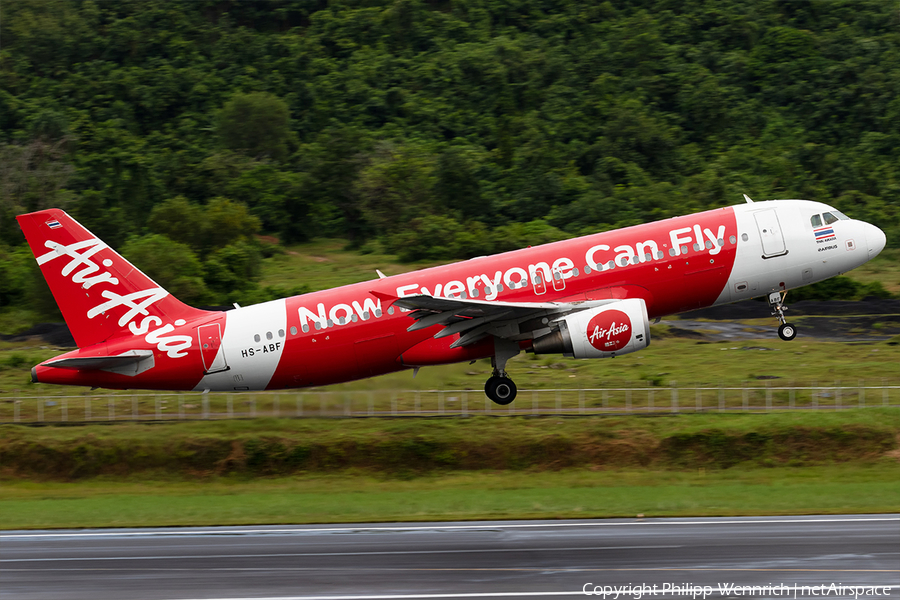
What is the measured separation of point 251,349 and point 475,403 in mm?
10500

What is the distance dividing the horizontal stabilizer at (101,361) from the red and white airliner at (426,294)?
5 cm

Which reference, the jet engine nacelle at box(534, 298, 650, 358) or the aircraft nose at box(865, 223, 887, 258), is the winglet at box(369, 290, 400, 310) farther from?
the aircraft nose at box(865, 223, 887, 258)

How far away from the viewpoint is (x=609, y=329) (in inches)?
1297

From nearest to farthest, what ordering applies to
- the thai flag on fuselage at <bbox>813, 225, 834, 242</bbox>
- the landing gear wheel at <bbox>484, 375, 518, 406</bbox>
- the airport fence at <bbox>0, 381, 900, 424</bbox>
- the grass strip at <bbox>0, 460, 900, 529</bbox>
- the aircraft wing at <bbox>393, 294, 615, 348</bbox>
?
the grass strip at <bbox>0, 460, 900, 529</bbox>
the aircraft wing at <bbox>393, 294, 615, 348</bbox>
the thai flag on fuselage at <bbox>813, 225, 834, 242</bbox>
the landing gear wheel at <bbox>484, 375, 518, 406</bbox>
the airport fence at <bbox>0, 381, 900, 424</bbox>

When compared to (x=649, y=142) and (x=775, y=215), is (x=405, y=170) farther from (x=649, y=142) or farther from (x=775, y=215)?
(x=775, y=215)

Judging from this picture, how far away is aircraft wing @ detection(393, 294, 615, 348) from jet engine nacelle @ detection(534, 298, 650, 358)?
56 centimetres

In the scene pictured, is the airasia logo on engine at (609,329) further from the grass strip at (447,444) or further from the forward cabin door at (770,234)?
the forward cabin door at (770,234)

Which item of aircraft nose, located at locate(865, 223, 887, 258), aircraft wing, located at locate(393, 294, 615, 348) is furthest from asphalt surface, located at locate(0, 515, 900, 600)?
aircraft nose, located at locate(865, 223, 887, 258)

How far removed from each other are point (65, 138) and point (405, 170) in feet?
106

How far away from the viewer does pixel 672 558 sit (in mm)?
22297

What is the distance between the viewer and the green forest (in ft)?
244

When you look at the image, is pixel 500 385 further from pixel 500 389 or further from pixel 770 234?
pixel 770 234

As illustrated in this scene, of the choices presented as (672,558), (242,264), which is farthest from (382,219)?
(672,558)

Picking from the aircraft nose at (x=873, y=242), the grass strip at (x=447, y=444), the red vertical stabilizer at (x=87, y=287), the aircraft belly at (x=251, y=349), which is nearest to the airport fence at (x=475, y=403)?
the grass strip at (x=447, y=444)
